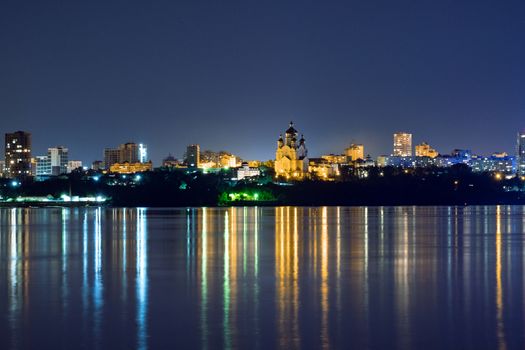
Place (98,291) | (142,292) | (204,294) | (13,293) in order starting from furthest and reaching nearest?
(98,291) < (142,292) < (13,293) < (204,294)

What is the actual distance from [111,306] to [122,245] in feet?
57.8

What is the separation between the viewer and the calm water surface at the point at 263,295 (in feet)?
50.1

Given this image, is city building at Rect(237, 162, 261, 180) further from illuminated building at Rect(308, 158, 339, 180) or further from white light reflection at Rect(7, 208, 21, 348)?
white light reflection at Rect(7, 208, 21, 348)

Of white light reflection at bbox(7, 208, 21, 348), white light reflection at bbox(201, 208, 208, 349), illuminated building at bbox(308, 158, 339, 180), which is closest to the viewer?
white light reflection at bbox(201, 208, 208, 349)

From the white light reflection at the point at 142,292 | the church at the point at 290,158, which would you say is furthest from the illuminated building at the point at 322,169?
the white light reflection at the point at 142,292

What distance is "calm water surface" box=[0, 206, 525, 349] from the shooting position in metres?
15.3

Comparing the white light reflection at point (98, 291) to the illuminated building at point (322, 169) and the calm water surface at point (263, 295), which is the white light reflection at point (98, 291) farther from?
the illuminated building at point (322, 169)

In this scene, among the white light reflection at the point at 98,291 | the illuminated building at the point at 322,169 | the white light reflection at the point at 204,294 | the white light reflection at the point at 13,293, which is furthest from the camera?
the illuminated building at the point at 322,169

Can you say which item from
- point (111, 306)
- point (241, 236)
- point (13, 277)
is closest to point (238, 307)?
point (111, 306)

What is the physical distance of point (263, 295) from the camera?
20250 millimetres

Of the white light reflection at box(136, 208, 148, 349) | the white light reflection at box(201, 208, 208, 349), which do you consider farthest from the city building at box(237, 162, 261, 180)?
the white light reflection at box(201, 208, 208, 349)

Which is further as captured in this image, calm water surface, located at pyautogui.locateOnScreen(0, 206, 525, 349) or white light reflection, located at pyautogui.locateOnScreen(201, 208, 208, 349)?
white light reflection, located at pyautogui.locateOnScreen(201, 208, 208, 349)

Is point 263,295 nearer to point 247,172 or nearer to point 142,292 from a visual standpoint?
point 142,292

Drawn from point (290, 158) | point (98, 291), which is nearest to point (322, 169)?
point (290, 158)
